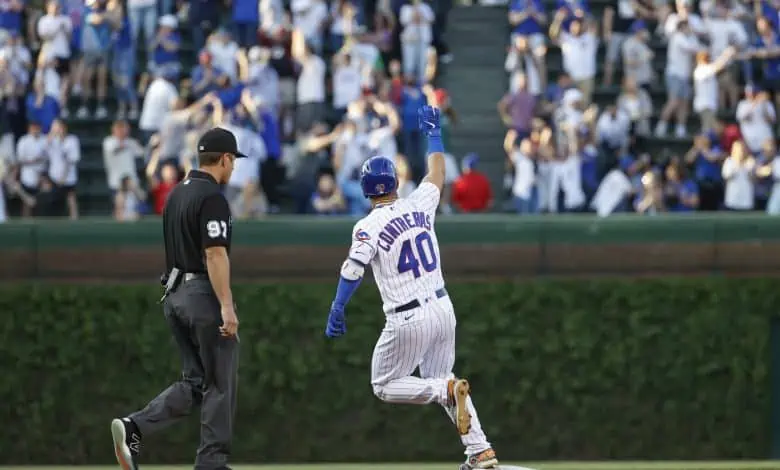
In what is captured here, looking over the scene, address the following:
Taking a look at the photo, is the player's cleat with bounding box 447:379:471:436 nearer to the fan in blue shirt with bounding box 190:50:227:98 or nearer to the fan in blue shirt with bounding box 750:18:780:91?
the fan in blue shirt with bounding box 190:50:227:98

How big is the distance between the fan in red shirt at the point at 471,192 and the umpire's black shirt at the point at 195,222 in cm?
817

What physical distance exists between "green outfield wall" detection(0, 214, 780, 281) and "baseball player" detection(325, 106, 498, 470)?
3.46 meters

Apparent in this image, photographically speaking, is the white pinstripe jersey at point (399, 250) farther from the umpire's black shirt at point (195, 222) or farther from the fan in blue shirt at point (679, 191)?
the fan in blue shirt at point (679, 191)

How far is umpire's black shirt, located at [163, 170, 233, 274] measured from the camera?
9.04 meters

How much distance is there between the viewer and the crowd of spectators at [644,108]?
18156 millimetres

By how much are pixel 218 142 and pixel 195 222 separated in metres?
0.53

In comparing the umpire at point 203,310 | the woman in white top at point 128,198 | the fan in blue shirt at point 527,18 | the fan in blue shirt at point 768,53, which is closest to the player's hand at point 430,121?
the umpire at point 203,310

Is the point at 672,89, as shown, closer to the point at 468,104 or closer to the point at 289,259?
the point at 468,104

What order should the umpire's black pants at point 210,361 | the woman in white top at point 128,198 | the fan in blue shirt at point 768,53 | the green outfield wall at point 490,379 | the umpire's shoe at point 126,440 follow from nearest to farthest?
1. the umpire's black pants at point 210,361
2. the umpire's shoe at point 126,440
3. the green outfield wall at point 490,379
4. the woman in white top at point 128,198
5. the fan in blue shirt at point 768,53

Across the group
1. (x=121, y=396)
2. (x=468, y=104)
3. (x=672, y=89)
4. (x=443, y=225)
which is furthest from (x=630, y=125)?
(x=121, y=396)

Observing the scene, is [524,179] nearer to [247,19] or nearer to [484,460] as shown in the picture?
[247,19]

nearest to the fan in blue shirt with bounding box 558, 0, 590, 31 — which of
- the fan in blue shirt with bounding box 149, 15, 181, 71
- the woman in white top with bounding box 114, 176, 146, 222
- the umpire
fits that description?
the fan in blue shirt with bounding box 149, 15, 181, 71

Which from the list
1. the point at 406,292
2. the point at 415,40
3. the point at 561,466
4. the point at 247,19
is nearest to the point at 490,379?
the point at 561,466

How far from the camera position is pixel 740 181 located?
17.9 m
